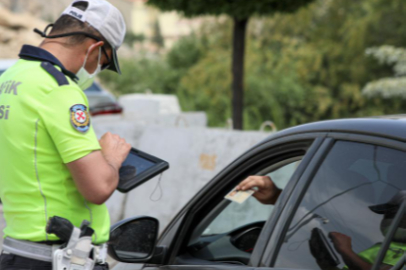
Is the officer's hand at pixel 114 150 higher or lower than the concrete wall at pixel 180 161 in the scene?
higher

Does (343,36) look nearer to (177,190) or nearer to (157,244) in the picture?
(177,190)

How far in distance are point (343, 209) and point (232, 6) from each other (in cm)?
803

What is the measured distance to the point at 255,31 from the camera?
3127 cm

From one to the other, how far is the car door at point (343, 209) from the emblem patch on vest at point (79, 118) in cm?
71

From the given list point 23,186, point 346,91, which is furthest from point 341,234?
point 346,91

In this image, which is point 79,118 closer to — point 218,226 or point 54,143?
point 54,143

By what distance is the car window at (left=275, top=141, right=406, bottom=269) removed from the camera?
6.05 ft

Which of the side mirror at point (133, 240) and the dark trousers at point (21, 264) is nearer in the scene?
the dark trousers at point (21, 264)

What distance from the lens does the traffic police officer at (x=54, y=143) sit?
218cm

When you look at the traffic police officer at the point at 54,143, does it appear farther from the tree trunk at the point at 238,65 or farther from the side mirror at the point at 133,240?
the tree trunk at the point at 238,65

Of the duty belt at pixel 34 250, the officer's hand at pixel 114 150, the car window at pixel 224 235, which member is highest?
the officer's hand at pixel 114 150

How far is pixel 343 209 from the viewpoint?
199cm

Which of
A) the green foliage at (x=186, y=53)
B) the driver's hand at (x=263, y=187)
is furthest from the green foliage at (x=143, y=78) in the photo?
the driver's hand at (x=263, y=187)

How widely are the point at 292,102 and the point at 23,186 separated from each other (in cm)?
2279
